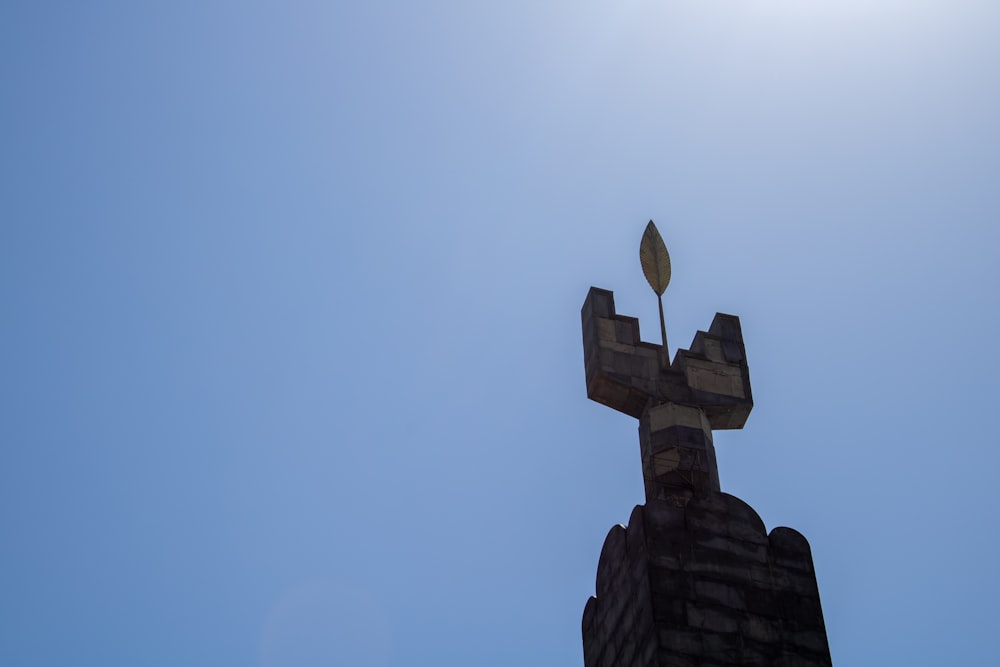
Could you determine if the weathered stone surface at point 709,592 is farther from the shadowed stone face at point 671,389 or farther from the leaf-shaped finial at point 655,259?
the leaf-shaped finial at point 655,259

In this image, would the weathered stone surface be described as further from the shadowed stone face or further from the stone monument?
the shadowed stone face

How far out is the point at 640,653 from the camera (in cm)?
1057

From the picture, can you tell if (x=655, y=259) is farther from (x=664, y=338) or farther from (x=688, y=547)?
(x=688, y=547)

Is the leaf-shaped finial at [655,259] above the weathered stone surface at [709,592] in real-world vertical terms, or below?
above

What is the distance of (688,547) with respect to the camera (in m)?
11.0

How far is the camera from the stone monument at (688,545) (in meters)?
10.4

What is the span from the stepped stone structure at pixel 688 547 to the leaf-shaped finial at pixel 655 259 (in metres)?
1.07

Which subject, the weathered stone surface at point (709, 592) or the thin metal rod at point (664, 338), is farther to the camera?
the thin metal rod at point (664, 338)

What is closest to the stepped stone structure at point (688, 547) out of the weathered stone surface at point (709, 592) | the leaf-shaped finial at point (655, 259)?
the weathered stone surface at point (709, 592)

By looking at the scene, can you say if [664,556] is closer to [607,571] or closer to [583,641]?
[607,571]

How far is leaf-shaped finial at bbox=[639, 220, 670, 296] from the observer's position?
14414 millimetres

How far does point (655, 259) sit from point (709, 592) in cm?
511

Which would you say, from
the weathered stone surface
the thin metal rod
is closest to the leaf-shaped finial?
the thin metal rod

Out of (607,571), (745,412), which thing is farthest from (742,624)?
(745,412)
